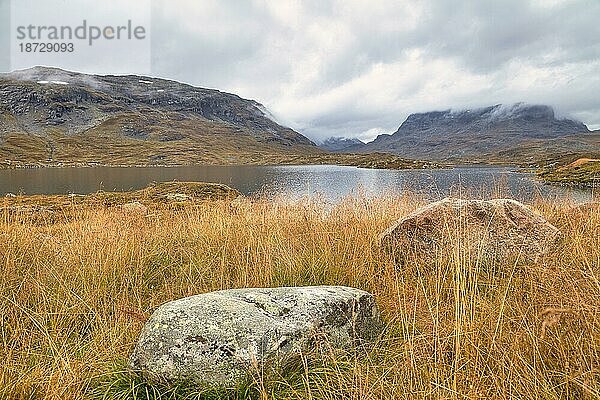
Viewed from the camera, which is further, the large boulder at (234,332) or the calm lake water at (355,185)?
the calm lake water at (355,185)

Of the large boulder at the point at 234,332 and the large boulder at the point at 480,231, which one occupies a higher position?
the large boulder at the point at 480,231

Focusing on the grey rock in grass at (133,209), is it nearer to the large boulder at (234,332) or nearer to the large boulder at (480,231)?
the large boulder at (480,231)

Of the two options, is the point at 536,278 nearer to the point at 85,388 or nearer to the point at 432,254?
the point at 432,254

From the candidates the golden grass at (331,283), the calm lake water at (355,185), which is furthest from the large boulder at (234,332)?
the calm lake water at (355,185)

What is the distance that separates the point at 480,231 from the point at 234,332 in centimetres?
380

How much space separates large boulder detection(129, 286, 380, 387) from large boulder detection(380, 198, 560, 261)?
233 centimetres

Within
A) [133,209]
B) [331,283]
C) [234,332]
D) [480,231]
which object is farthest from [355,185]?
[234,332]

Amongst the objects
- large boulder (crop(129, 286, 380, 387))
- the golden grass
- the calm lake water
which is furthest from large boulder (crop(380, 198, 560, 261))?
large boulder (crop(129, 286, 380, 387))

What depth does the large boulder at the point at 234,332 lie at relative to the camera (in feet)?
9.40

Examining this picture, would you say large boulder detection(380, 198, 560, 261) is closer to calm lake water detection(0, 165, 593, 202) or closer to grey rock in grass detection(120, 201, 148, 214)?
Answer: calm lake water detection(0, 165, 593, 202)

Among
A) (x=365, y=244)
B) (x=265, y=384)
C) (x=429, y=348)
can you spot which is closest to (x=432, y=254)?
(x=365, y=244)

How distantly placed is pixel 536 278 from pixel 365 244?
7.03 ft

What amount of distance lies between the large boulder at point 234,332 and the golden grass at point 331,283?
0.19 m

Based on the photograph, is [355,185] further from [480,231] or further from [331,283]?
[331,283]
